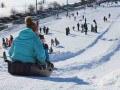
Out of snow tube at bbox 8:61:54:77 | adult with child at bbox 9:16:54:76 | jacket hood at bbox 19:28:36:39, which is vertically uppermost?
jacket hood at bbox 19:28:36:39

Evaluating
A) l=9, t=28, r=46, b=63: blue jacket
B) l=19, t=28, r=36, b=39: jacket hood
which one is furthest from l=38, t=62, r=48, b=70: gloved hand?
l=19, t=28, r=36, b=39: jacket hood

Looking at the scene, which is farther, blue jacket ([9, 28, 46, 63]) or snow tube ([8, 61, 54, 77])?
snow tube ([8, 61, 54, 77])

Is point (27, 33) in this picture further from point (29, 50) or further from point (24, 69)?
point (24, 69)

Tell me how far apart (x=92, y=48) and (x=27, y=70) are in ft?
44.1

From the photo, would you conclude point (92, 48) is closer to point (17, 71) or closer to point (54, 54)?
point (54, 54)

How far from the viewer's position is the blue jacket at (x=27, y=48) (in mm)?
5227

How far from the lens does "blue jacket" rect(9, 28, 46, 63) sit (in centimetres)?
523

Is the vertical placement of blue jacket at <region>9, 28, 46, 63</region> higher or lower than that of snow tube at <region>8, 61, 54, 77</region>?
higher

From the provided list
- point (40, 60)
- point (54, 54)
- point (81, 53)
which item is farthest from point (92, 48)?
point (40, 60)

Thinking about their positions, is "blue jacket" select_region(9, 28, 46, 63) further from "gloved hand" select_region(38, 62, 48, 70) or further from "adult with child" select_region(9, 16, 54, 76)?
"gloved hand" select_region(38, 62, 48, 70)

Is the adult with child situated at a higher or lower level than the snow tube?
higher

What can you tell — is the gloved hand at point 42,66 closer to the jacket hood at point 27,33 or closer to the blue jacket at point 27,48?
the blue jacket at point 27,48

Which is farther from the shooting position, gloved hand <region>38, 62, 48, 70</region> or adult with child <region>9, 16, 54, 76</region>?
gloved hand <region>38, 62, 48, 70</region>

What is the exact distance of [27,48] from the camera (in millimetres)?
5359
